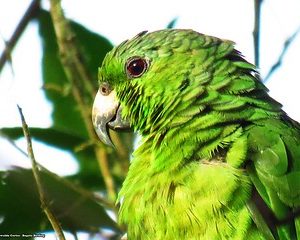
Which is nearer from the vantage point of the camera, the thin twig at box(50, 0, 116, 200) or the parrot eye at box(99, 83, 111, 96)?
the parrot eye at box(99, 83, 111, 96)

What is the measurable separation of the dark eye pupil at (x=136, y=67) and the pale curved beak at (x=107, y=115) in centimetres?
14

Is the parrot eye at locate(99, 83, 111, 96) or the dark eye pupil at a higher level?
the dark eye pupil

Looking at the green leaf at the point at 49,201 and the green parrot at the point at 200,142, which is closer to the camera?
the green parrot at the point at 200,142

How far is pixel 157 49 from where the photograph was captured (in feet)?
15.5

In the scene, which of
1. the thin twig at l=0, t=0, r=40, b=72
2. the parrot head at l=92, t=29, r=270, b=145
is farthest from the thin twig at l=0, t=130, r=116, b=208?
the thin twig at l=0, t=0, r=40, b=72

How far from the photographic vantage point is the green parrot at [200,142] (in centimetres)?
399

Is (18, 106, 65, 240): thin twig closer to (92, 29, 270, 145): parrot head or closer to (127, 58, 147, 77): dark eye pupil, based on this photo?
(92, 29, 270, 145): parrot head

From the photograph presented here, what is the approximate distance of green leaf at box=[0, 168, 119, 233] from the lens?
4527 millimetres

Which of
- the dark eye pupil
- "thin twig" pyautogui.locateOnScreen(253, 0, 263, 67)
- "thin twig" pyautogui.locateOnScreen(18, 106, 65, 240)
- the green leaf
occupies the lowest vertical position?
the green leaf

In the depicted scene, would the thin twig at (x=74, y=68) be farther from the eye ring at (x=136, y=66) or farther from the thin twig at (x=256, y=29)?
the thin twig at (x=256, y=29)

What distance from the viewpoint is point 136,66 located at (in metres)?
4.71

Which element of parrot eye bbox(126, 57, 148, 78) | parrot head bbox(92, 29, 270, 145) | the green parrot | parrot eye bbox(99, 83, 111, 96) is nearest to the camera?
the green parrot

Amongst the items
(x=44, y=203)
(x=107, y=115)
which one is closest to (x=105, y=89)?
(x=107, y=115)

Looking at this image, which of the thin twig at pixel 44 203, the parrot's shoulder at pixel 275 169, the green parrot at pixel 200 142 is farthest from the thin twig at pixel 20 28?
the parrot's shoulder at pixel 275 169
